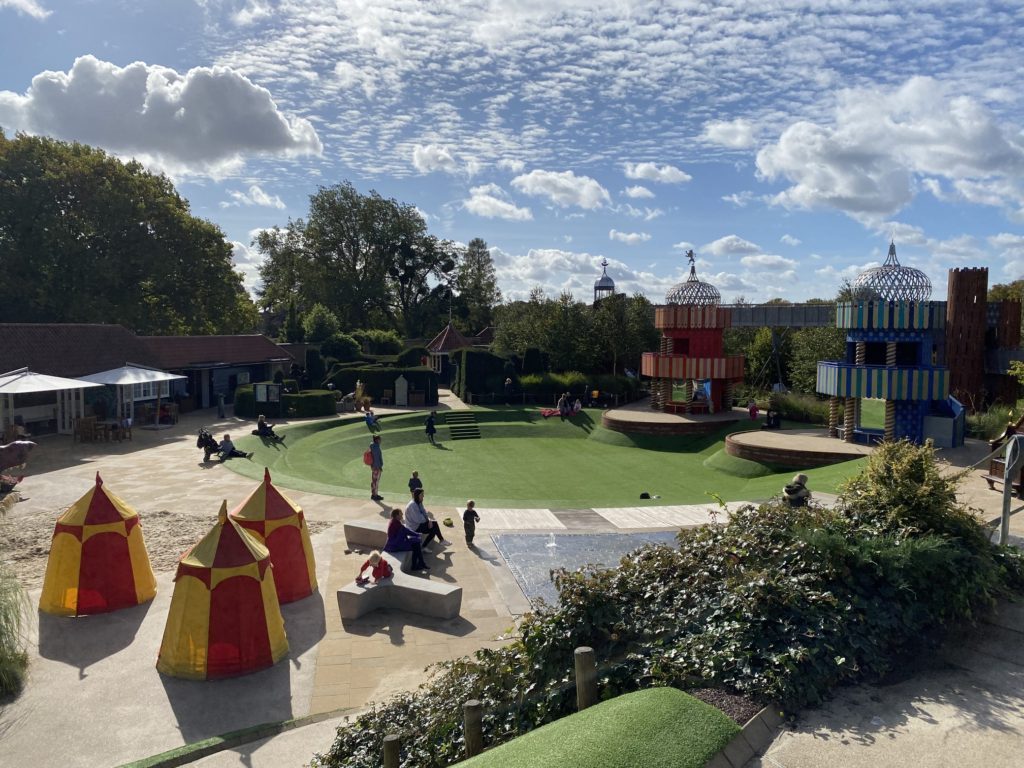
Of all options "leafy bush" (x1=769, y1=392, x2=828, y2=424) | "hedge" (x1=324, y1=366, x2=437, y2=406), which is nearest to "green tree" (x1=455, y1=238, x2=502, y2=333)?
"hedge" (x1=324, y1=366, x2=437, y2=406)

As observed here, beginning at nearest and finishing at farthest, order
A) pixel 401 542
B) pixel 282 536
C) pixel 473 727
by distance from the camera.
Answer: pixel 473 727
pixel 282 536
pixel 401 542

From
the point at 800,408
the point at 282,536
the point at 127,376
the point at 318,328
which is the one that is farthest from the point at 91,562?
the point at 318,328

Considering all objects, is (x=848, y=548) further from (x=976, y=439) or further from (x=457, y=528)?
(x=976, y=439)

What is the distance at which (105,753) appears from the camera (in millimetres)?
6801

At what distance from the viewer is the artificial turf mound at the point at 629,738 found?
474 cm

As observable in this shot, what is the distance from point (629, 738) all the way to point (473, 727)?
1.31 m

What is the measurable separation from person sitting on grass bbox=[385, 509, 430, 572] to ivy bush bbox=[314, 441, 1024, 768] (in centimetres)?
380

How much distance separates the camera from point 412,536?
11.6 m

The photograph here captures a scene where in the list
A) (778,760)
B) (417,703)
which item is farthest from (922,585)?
(417,703)

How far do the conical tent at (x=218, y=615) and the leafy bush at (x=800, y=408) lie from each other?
2352 cm

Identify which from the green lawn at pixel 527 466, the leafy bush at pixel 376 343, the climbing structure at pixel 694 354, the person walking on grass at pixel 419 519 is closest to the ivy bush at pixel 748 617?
the person walking on grass at pixel 419 519

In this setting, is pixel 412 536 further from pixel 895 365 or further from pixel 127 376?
pixel 127 376

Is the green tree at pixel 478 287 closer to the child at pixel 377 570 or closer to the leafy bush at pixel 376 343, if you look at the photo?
the leafy bush at pixel 376 343

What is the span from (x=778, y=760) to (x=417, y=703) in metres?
3.23
